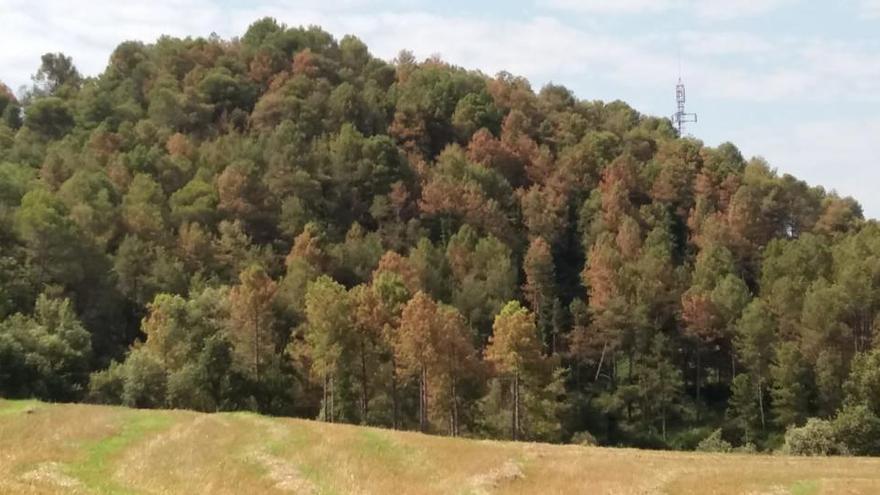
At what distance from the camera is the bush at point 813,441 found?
273ft

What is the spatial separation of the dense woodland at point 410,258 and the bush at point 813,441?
1.97 meters

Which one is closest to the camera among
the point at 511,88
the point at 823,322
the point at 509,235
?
the point at 823,322

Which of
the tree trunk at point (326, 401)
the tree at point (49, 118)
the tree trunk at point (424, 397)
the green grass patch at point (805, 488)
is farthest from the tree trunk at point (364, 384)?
the tree at point (49, 118)

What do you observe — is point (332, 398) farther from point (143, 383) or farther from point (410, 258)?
point (410, 258)

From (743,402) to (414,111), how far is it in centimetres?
8990

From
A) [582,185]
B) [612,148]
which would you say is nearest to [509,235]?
[582,185]

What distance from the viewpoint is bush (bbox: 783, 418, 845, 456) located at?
273 ft

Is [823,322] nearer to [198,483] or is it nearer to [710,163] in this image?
[710,163]

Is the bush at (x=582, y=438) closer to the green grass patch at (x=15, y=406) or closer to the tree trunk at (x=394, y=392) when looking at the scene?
the tree trunk at (x=394, y=392)

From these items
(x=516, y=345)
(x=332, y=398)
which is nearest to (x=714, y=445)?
(x=516, y=345)

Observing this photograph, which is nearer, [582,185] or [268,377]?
[268,377]

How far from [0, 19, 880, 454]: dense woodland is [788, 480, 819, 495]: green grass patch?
41.9 m

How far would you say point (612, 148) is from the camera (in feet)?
550

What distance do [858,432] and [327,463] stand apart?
6275 centimetres
